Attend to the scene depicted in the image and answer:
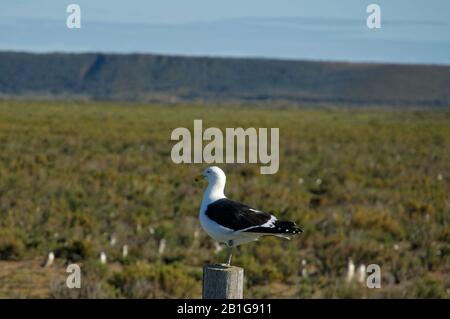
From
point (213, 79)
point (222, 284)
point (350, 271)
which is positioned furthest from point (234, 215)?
point (213, 79)

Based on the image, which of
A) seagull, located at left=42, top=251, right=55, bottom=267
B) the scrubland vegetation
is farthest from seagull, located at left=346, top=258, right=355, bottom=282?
seagull, located at left=42, top=251, right=55, bottom=267

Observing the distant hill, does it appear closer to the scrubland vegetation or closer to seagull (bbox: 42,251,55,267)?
the scrubland vegetation

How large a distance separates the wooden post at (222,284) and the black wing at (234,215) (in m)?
0.22

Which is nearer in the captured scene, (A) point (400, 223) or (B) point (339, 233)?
(B) point (339, 233)

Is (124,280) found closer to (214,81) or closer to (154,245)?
(154,245)

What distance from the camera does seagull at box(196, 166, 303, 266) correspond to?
420cm

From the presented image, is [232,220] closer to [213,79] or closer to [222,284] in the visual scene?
[222,284]

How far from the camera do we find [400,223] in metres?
15.0

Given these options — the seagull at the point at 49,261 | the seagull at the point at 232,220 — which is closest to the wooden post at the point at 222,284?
the seagull at the point at 232,220

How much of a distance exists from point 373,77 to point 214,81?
103 feet

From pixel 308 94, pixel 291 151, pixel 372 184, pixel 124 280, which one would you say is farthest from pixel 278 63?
pixel 124 280

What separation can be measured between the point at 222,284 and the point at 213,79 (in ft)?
543

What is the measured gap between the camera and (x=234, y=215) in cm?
429

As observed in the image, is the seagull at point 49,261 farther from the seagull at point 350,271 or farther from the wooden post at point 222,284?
the wooden post at point 222,284
